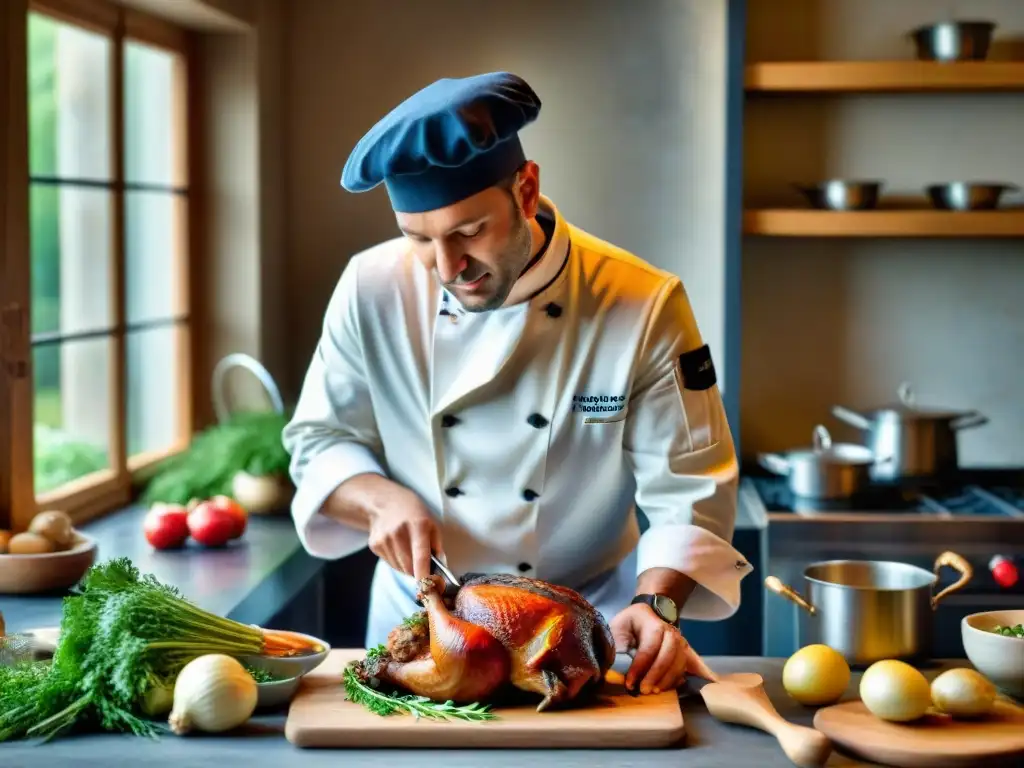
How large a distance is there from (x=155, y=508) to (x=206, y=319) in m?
0.99

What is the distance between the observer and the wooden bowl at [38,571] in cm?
250

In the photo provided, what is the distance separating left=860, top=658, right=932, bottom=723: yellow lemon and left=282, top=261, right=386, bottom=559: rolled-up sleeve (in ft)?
2.92

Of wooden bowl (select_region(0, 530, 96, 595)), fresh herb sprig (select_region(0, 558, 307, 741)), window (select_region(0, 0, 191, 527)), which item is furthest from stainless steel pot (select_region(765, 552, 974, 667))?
window (select_region(0, 0, 191, 527))

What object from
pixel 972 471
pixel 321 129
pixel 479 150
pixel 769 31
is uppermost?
pixel 769 31

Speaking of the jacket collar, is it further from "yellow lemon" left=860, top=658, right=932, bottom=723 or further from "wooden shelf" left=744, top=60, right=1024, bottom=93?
"wooden shelf" left=744, top=60, right=1024, bottom=93

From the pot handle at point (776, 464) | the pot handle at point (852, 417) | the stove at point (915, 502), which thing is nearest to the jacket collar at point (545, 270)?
the stove at point (915, 502)

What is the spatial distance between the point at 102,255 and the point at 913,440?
2.26 m

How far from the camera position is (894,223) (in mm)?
3762

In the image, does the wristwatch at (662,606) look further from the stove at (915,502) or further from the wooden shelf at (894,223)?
the wooden shelf at (894,223)

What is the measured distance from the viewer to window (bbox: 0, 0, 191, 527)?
9.95 ft

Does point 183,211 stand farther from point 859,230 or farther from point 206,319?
point 859,230

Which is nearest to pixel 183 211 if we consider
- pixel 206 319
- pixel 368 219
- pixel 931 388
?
pixel 206 319

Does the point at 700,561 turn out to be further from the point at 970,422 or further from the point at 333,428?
the point at 970,422

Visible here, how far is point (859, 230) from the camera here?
12.4 ft
